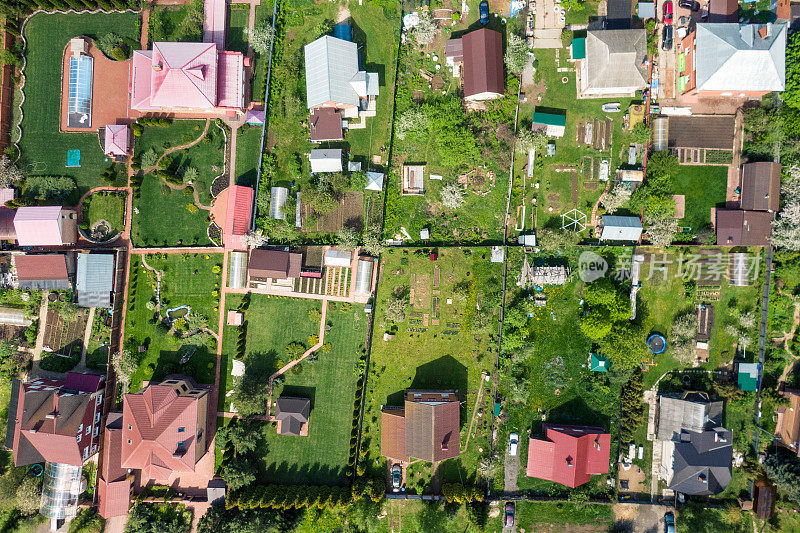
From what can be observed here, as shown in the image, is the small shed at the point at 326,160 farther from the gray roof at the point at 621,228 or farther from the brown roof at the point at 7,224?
the brown roof at the point at 7,224

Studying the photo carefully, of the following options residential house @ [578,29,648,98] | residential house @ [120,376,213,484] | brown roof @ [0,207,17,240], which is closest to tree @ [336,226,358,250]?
residential house @ [120,376,213,484]

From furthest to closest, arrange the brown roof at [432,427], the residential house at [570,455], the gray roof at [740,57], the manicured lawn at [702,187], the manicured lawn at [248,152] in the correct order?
the manicured lawn at [248,152]
the manicured lawn at [702,187]
the residential house at [570,455]
the brown roof at [432,427]
the gray roof at [740,57]

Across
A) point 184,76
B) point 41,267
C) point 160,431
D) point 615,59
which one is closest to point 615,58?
point 615,59

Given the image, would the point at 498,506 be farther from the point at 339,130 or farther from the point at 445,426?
the point at 339,130

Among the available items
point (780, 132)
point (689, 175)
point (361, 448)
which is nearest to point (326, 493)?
Answer: point (361, 448)

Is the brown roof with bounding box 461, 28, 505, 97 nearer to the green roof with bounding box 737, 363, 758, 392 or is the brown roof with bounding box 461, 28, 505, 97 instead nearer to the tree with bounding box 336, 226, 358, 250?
the tree with bounding box 336, 226, 358, 250

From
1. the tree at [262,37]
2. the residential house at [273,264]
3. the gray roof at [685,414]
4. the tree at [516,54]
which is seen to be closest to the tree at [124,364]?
the residential house at [273,264]
